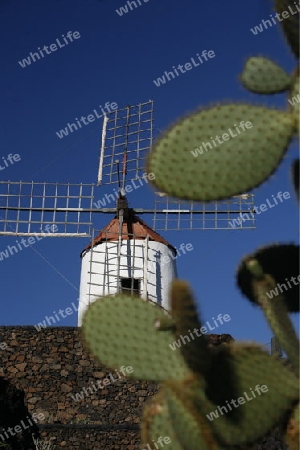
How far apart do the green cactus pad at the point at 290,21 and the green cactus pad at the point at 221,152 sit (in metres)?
0.31

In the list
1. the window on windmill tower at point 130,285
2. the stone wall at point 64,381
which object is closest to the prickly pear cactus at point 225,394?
the stone wall at point 64,381

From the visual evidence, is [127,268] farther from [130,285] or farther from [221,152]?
[221,152]

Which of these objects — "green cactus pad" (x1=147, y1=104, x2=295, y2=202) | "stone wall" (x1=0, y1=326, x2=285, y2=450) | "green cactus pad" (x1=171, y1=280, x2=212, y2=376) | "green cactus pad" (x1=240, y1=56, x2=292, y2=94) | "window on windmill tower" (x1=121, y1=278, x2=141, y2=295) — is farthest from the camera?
"window on windmill tower" (x1=121, y1=278, x2=141, y2=295)

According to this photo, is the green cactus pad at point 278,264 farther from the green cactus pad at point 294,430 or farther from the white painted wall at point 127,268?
the white painted wall at point 127,268

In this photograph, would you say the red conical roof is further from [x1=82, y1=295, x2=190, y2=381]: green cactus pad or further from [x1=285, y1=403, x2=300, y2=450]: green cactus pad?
[x1=285, y1=403, x2=300, y2=450]: green cactus pad

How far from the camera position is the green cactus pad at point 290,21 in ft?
8.43

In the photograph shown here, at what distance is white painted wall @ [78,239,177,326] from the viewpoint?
15414mm

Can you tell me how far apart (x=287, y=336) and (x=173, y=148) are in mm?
851

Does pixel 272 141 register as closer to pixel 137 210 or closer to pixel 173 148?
pixel 173 148

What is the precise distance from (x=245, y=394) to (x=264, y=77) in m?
1.27

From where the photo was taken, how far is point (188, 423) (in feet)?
7.64

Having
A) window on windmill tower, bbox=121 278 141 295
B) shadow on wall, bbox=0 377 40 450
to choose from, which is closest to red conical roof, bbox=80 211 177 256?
window on windmill tower, bbox=121 278 141 295

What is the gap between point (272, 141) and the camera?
254 centimetres

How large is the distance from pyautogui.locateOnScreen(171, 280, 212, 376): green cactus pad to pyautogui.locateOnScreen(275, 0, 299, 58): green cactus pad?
1.15 meters
